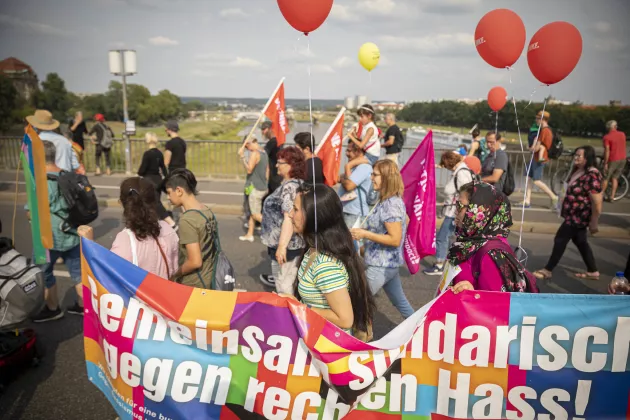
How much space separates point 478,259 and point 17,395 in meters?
3.41

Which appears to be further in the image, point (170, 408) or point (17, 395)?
point (17, 395)

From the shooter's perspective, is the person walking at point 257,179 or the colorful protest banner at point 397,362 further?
the person walking at point 257,179

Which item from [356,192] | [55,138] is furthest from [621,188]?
[55,138]

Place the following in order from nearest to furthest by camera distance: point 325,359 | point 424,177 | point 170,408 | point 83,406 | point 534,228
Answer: point 325,359
point 170,408
point 83,406
point 424,177
point 534,228

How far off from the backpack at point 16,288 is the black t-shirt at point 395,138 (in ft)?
26.4

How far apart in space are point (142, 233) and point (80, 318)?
216 cm

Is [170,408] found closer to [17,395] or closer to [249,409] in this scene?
[249,409]

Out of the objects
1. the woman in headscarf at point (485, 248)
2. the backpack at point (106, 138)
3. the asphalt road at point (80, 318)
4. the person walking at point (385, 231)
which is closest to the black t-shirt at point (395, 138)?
the asphalt road at point (80, 318)

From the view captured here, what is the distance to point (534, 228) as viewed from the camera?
8.38m

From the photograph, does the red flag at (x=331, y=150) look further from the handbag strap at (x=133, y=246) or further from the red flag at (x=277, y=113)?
the handbag strap at (x=133, y=246)

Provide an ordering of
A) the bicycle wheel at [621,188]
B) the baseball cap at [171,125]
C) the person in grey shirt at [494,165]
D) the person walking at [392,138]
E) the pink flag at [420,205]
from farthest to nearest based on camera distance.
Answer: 1. the bicycle wheel at [621,188]
2. the person walking at [392,138]
3. the baseball cap at [171,125]
4. the person in grey shirt at [494,165]
5. the pink flag at [420,205]

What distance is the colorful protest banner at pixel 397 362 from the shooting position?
7.73 feet

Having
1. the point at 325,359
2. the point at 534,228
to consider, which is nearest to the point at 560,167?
the point at 534,228

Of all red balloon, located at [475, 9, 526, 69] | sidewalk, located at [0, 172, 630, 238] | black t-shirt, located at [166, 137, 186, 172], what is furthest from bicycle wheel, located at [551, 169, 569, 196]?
black t-shirt, located at [166, 137, 186, 172]
